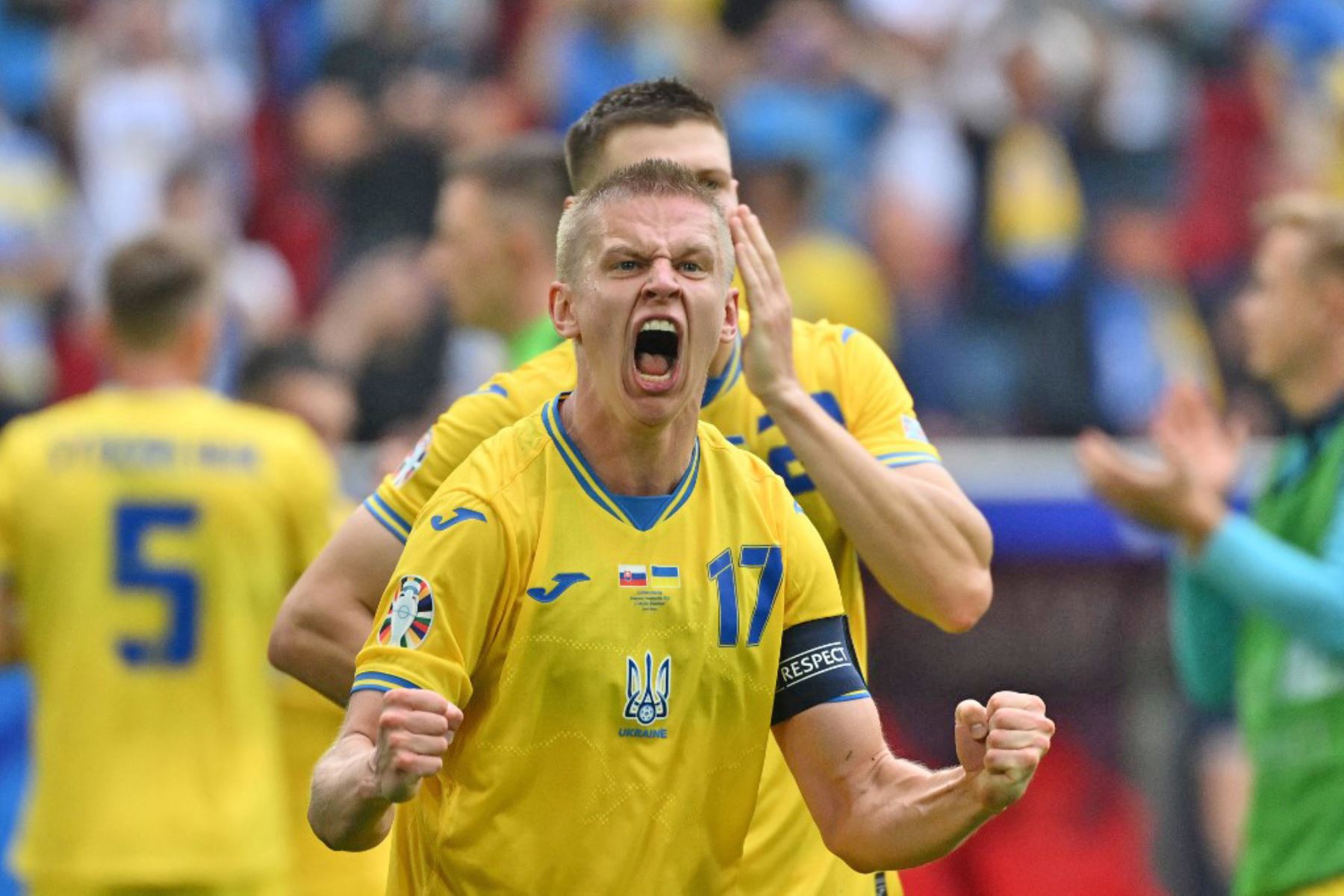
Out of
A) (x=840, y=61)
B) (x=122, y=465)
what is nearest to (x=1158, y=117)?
(x=840, y=61)

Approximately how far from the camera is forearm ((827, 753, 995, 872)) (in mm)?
3393

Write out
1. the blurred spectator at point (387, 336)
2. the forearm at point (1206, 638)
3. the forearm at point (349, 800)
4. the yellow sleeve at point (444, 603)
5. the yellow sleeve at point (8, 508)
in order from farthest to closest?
the blurred spectator at point (387, 336)
the forearm at point (1206, 638)
the yellow sleeve at point (8, 508)
the yellow sleeve at point (444, 603)
the forearm at point (349, 800)

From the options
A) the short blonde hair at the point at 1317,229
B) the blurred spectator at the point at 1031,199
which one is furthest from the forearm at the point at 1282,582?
the blurred spectator at the point at 1031,199

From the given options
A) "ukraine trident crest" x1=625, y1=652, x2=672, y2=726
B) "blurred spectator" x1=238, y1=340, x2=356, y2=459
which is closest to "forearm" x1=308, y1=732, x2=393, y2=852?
"ukraine trident crest" x1=625, y1=652, x2=672, y2=726

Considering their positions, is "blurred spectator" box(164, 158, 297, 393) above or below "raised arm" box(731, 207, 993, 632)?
above

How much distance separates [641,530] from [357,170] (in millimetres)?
9260

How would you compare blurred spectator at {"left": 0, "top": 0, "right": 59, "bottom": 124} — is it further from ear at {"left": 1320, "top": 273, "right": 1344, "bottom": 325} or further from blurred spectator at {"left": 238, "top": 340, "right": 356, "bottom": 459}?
ear at {"left": 1320, "top": 273, "right": 1344, "bottom": 325}

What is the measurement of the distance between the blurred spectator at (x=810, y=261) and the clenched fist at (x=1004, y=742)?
313 inches

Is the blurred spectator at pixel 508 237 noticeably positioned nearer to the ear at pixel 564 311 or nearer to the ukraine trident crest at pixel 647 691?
the ear at pixel 564 311

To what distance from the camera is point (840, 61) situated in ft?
42.4

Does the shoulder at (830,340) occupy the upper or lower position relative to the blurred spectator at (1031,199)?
lower

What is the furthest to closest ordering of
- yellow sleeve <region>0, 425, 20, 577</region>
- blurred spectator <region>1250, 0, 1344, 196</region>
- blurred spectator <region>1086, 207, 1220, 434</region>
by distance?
blurred spectator <region>1250, 0, 1344, 196</region> → blurred spectator <region>1086, 207, 1220, 434</region> → yellow sleeve <region>0, 425, 20, 577</region>

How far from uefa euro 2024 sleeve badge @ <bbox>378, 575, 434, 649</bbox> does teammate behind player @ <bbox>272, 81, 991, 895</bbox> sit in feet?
2.44

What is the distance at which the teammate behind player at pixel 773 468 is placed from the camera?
13.8 ft
